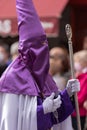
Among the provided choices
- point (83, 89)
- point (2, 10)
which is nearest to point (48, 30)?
point (2, 10)

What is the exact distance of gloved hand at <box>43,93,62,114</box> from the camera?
5.28 m

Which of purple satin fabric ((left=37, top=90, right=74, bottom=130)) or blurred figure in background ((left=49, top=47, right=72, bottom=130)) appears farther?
blurred figure in background ((left=49, top=47, right=72, bottom=130))

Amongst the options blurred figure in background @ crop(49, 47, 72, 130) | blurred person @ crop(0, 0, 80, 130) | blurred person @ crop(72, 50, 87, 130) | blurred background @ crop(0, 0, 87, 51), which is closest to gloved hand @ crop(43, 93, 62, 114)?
blurred person @ crop(0, 0, 80, 130)

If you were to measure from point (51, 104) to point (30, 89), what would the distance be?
9.4 inches

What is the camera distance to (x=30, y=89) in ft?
17.5

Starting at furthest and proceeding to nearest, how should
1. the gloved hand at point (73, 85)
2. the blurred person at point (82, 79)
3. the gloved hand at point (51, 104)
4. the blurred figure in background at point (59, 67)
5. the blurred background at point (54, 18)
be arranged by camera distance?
the blurred background at point (54, 18) < the blurred figure in background at point (59, 67) < the blurred person at point (82, 79) < the gloved hand at point (73, 85) < the gloved hand at point (51, 104)

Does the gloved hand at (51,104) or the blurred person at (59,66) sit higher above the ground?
the blurred person at (59,66)

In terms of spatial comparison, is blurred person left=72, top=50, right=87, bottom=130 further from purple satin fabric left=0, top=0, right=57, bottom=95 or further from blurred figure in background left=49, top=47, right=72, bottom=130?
purple satin fabric left=0, top=0, right=57, bottom=95

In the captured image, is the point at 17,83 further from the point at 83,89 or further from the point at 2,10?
the point at 2,10

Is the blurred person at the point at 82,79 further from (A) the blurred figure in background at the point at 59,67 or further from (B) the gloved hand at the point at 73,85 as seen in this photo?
(B) the gloved hand at the point at 73,85

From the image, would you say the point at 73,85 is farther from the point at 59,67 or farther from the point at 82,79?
the point at 59,67

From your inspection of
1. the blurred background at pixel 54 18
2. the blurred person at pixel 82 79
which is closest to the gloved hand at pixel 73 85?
the blurred person at pixel 82 79

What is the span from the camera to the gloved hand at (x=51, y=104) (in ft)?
17.3

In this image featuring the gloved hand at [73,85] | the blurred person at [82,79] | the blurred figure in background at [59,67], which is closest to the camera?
the gloved hand at [73,85]
